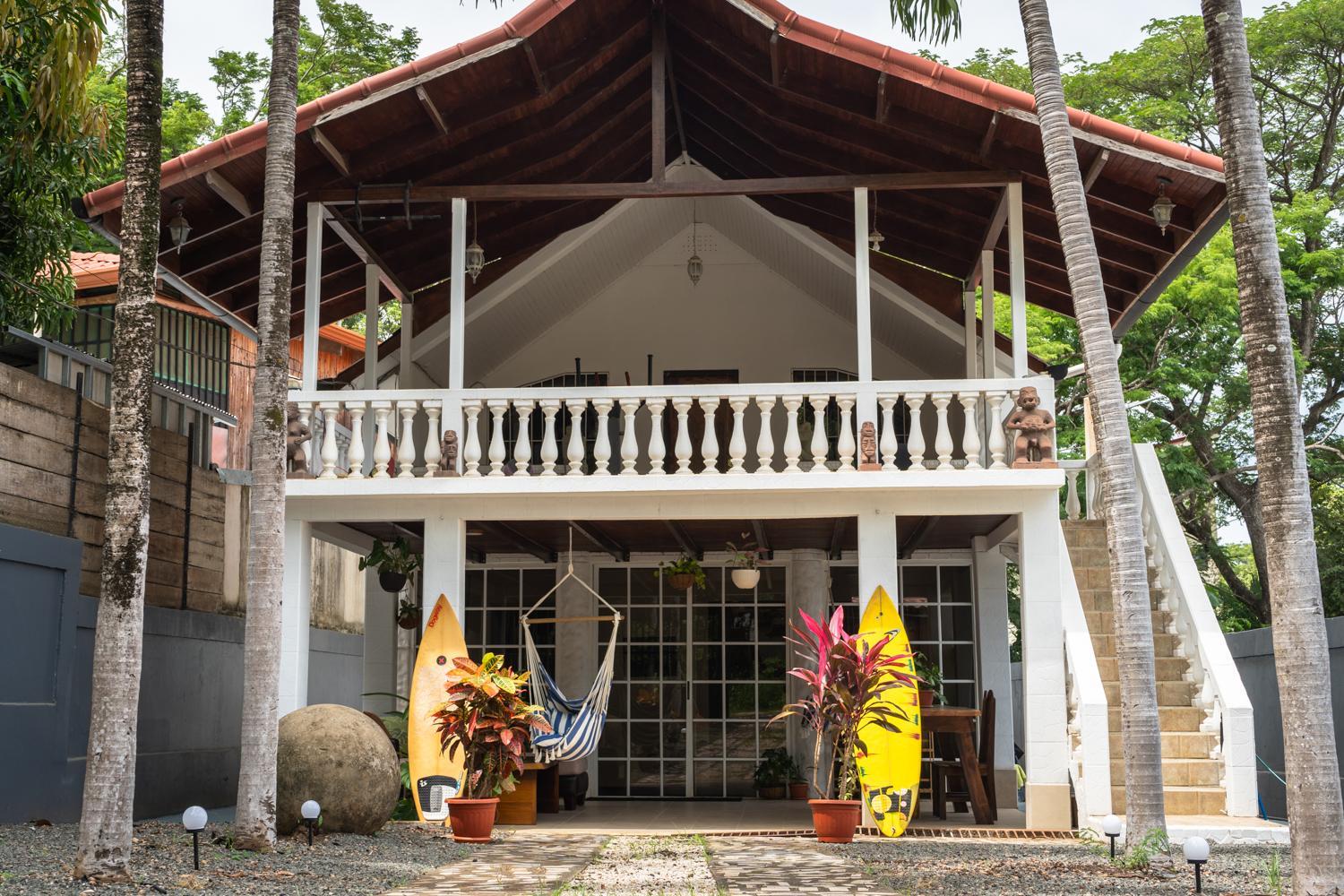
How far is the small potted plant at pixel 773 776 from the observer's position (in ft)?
39.7

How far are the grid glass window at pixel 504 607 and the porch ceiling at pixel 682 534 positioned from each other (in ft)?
0.79

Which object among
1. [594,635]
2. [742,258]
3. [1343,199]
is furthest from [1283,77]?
[594,635]

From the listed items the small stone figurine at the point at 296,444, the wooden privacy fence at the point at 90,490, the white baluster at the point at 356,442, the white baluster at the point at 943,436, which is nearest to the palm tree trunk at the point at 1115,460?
the white baluster at the point at 943,436

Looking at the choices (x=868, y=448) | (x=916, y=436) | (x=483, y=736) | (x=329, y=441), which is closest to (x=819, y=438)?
(x=868, y=448)

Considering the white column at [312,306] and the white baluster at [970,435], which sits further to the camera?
the white column at [312,306]

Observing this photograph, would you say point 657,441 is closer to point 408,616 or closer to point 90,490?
point 408,616

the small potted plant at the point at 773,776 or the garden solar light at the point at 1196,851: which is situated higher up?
the garden solar light at the point at 1196,851

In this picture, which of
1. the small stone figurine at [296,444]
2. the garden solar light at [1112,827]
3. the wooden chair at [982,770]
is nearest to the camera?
the garden solar light at [1112,827]

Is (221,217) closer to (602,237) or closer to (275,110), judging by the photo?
(275,110)

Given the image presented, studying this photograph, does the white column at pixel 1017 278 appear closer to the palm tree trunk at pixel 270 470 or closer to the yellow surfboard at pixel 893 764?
the yellow surfboard at pixel 893 764

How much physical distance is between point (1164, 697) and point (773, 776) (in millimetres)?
3975

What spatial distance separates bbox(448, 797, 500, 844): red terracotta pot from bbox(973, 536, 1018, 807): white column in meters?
5.41

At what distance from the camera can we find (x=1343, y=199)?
18297 millimetres

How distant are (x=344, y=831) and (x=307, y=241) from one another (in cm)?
416
